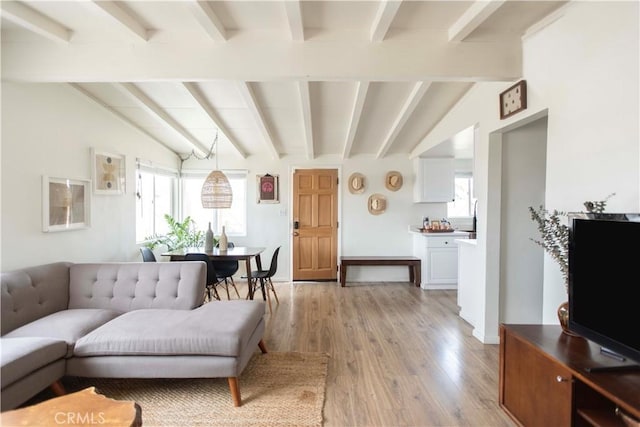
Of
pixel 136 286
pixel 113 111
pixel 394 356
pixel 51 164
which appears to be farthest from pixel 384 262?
pixel 51 164

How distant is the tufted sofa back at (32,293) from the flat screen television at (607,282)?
3410 millimetres

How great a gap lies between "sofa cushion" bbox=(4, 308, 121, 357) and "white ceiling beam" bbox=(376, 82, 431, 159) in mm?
3199

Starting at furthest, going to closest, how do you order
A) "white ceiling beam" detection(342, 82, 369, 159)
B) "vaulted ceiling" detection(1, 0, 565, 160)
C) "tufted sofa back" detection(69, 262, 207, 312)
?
"white ceiling beam" detection(342, 82, 369, 159)
"tufted sofa back" detection(69, 262, 207, 312)
"vaulted ceiling" detection(1, 0, 565, 160)

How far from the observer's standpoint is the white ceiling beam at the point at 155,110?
313 centimetres

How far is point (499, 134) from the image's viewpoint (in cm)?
299

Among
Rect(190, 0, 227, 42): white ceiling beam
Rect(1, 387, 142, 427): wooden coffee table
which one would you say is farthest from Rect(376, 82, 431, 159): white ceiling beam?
Rect(1, 387, 142, 427): wooden coffee table

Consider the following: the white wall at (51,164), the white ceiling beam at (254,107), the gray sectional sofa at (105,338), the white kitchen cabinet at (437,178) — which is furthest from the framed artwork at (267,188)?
the gray sectional sofa at (105,338)

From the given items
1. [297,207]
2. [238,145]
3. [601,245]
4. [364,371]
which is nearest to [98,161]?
[238,145]

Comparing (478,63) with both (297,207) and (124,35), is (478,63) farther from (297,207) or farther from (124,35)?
(297,207)

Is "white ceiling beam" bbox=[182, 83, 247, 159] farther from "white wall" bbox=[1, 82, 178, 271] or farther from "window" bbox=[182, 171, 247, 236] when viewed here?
"white wall" bbox=[1, 82, 178, 271]

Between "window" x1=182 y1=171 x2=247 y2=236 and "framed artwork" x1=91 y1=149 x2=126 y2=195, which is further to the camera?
"window" x1=182 y1=171 x2=247 y2=236

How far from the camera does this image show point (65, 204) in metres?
3.02

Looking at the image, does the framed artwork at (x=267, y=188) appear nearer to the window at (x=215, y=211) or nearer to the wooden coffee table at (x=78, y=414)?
the window at (x=215, y=211)

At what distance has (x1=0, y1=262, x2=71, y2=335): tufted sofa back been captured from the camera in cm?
222
